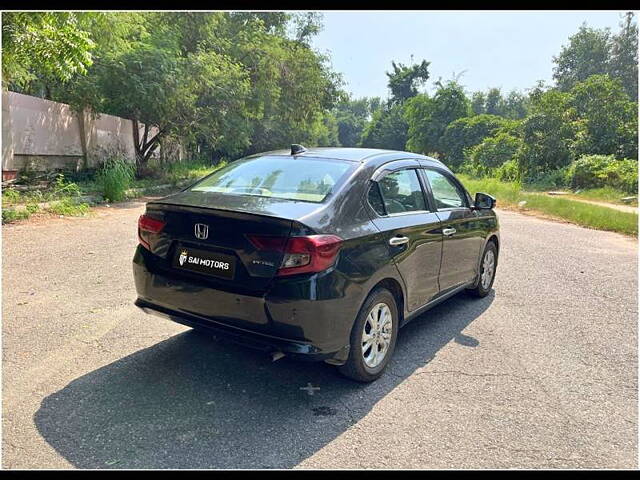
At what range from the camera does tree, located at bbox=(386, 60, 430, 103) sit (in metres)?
74.9

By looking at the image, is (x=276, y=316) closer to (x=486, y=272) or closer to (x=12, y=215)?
(x=486, y=272)

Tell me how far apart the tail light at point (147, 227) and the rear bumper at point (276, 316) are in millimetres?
385

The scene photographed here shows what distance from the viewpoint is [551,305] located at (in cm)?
574

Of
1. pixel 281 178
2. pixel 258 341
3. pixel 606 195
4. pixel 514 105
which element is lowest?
pixel 258 341

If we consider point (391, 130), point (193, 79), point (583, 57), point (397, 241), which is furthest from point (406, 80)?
point (397, 241)

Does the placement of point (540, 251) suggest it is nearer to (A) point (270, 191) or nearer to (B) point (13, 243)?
(A) point (270, 191)

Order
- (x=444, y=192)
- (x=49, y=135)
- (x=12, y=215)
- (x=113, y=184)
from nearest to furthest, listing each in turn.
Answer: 1. (x=444, y=192)
2. (x=12, y=215)
3. (x=113, y=184)
4. (x=49, y=135)

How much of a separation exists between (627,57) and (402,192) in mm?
62373

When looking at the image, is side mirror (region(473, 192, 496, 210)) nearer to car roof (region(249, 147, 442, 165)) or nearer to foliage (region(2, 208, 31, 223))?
car roof (region(249, 147, 442, 165))

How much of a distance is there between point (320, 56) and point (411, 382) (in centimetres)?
3280

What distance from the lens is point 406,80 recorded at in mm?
75750

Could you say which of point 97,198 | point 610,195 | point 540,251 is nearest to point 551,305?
point 540,251

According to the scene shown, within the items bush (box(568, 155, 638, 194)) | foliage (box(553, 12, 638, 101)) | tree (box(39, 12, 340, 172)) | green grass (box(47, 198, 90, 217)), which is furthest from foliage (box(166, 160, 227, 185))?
foliage (box(553, 12, 638, 101))

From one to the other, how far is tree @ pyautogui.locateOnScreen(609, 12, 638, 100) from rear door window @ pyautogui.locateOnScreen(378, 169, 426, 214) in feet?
196
